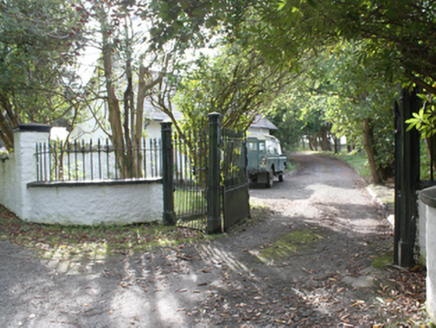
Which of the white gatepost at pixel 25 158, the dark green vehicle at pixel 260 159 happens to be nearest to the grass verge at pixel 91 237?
the white gatepost at pixel 25 158

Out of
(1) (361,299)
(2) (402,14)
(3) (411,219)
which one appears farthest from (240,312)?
(2) (402,14)

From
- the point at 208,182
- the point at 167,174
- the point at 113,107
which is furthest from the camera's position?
the point at 113,107

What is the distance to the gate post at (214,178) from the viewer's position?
23.0ft

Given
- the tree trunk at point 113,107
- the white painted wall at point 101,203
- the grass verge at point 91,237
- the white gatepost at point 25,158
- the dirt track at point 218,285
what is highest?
the tree trunk at point 113,107

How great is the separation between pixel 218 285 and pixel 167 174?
365cm

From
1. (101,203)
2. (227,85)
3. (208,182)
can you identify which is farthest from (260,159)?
(101,203)

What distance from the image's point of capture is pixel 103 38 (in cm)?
862

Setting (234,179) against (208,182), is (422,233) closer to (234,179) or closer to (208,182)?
(208,182)

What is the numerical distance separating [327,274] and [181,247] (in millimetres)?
2531

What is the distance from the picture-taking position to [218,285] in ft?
15.1

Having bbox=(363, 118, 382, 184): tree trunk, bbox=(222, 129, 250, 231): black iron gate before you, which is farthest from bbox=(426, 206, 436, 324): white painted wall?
bbox=(363, 118, 382, 184): tree trunk

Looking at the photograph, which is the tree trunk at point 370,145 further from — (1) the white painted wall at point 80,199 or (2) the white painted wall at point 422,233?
(2) the white painted wall at point 422,233

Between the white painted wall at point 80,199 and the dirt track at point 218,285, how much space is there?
1858 millimetres

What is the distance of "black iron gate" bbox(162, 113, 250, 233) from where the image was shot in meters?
7.08
